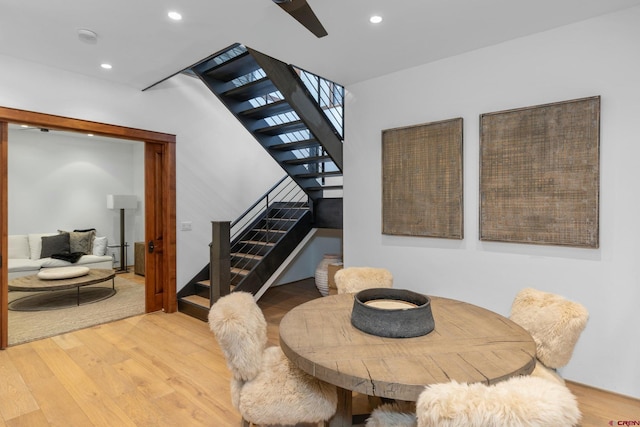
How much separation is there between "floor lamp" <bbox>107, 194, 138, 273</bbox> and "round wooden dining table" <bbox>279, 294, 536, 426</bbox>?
605 centimetres

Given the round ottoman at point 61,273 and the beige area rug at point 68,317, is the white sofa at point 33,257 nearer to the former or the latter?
the beige area rug at point 68,317

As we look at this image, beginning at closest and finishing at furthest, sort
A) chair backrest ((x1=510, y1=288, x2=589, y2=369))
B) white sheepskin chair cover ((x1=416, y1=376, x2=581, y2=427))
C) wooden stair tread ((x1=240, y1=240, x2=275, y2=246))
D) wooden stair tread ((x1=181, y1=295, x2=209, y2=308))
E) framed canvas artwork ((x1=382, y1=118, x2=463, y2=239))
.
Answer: white sheepskin chair cover ((x1=416, y1=376, x2=581, y2=427)) → chair backrest ((x1=510, y1=288, x2=589, y2=369)) → framed canvas artwork ((x1=382, y1=118, x2=463, y2=239)) → wooden stair tread ((x1=181, y1=295, x2=209, y2=308)) → wooden stair tread ((x1=240, y1=240, x2=275, y2=246))

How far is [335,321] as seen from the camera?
1697 mm

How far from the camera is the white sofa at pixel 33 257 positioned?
5.18m

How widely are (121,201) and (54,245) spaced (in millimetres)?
1312

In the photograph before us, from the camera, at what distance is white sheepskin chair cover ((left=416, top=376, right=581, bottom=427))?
2.65ft

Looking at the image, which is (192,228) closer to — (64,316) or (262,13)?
(64,316)

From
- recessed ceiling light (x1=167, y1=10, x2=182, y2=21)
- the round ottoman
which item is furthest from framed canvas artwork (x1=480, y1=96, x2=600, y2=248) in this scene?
the round ottoman

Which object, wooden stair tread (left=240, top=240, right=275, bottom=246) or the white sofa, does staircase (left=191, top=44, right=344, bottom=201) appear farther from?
the white sofa

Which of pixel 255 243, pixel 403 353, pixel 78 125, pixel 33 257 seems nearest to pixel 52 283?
pixel 33 257

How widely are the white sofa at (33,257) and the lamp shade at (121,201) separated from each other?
2.26 feet

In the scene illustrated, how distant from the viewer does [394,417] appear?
1388 mm

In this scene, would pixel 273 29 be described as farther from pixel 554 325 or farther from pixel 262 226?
pixel 262 226

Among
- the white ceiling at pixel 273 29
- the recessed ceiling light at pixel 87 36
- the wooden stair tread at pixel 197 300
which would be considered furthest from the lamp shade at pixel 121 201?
the recessed ceiling light at pixel 87 36
